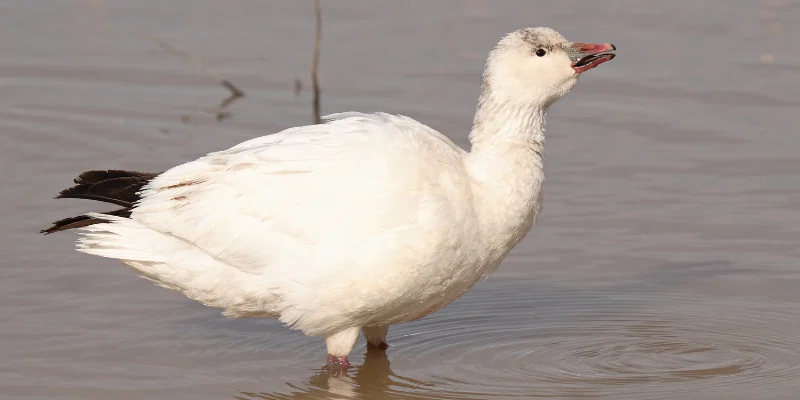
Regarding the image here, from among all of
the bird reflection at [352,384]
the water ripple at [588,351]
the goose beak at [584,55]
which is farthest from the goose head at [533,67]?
the bird reflection at [352,384]

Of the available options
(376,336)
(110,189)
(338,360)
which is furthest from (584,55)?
(110,189)

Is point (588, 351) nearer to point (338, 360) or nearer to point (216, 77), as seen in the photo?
point (338, 360)

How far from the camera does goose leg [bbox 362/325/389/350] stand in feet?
26.5

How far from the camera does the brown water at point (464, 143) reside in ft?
25.5

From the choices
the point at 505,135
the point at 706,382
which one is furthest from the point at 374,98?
the point at 706,382

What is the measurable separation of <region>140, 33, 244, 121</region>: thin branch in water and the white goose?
4.42 meters

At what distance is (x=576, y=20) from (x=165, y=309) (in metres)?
6.78

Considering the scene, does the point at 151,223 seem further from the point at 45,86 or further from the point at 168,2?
the point at 168,2

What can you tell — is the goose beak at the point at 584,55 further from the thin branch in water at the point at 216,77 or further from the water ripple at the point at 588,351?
the thin branch in water at the point at 216,77

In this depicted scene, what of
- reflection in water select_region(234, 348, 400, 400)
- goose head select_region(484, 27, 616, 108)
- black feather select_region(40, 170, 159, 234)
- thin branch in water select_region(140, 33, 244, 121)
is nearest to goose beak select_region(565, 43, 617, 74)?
goose head select_region(484, 27, 616, 108)

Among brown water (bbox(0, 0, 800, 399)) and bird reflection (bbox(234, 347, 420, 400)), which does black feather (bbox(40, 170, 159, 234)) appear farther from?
bird reflection (bbox(234, 347, 420, 400))

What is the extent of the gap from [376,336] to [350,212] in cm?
113

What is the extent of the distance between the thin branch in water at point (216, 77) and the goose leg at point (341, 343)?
4752mm

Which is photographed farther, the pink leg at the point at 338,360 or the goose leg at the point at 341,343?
the pink leg at the point at 338,360
